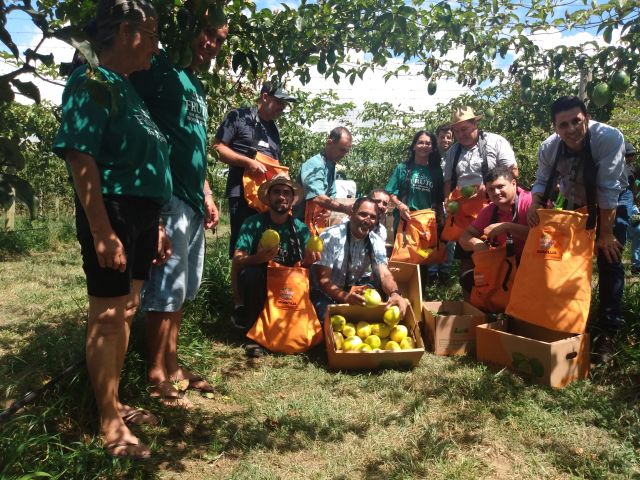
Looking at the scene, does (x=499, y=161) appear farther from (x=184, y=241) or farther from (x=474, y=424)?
(x=184, y=241)

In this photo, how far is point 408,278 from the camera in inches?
167

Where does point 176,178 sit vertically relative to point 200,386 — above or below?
above

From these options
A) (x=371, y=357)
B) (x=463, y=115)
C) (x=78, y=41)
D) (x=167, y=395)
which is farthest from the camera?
(x=463, y=115)

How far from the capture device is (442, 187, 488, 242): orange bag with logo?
14.0 feet

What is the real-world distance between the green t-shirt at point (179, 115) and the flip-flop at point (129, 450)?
1.12 m

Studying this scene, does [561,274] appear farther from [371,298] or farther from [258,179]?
[258,179]

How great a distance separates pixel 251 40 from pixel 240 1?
318mm

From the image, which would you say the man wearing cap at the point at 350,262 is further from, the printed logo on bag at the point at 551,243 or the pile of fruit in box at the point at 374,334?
the printed logo on bag at the point at 551,243

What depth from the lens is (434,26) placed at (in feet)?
11.4

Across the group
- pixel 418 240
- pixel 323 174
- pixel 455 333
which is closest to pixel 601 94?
pixel 455 333

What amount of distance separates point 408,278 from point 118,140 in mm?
2830

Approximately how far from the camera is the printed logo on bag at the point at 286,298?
3576 mm

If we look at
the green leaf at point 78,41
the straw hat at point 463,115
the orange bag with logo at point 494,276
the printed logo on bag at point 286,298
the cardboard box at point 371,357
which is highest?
the straw hat at point 463,115

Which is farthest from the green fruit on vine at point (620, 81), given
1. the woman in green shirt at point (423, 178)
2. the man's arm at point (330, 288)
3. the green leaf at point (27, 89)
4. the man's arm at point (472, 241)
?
the green leaf at point (27, 89)
